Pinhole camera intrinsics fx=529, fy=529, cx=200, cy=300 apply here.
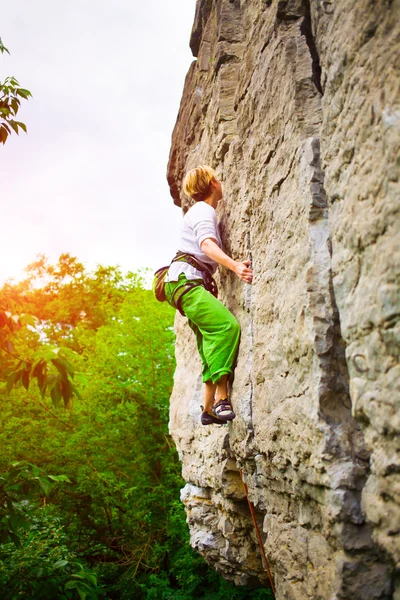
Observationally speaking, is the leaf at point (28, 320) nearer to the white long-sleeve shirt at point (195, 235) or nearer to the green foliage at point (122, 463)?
the white long-sleeve shirt at point (195, 235)

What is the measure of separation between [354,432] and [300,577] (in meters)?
0.93

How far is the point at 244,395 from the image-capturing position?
3.49 metres

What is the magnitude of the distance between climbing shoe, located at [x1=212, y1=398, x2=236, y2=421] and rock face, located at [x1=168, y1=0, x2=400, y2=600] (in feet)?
0.24

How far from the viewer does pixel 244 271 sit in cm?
359

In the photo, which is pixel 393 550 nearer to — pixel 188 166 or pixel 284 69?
pixel 284 69

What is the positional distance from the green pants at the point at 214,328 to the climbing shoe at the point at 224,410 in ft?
0.53

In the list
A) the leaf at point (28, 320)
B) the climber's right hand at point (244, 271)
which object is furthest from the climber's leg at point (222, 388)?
the leaf at point (28, 320)

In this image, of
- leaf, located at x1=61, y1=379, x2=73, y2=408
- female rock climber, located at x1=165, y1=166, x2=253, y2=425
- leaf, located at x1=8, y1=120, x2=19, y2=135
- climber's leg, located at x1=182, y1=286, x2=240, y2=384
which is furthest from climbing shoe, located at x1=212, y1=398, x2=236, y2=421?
leaf, located at x1=8, y1=120, x2=19, y2=135

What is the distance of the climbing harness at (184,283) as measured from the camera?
3.88 metres

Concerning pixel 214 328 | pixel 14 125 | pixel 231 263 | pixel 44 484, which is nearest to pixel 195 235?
pixel 231 263

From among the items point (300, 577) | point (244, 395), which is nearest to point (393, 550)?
point (300, 577)

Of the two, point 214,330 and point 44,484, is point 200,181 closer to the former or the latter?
point 214,330

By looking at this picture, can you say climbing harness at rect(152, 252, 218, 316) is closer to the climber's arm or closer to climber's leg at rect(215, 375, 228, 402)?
the climber's arm

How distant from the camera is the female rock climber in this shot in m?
3.71
